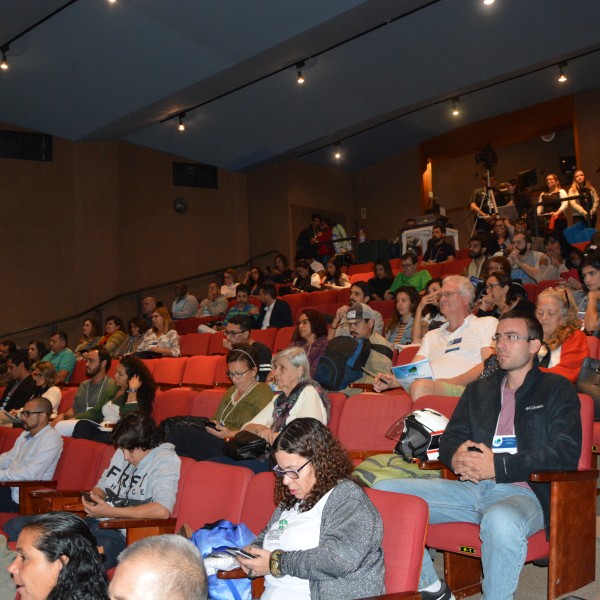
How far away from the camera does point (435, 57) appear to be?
26.9ft

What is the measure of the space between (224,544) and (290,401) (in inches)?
43.8

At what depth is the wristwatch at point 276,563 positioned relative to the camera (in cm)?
193

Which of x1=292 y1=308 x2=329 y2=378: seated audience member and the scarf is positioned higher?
x1=292 y1=308 x2=329 y2=378: seated audience member

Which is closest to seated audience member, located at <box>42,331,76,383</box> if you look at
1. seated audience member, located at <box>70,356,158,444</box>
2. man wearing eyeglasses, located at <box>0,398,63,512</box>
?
seated audience member, located at <box>70,356,158,444</box>

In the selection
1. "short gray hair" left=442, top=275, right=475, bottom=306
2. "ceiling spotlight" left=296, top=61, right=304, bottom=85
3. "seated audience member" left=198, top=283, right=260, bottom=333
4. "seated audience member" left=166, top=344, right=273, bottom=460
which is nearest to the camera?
"seated audience member" left=166, top=344, right=273, bottom=460

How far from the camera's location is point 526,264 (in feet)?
20.4

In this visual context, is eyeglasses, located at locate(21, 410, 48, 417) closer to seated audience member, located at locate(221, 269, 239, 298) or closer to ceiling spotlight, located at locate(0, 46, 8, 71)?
ceiling spotlight, located at locate(0, 46, 8, 71)

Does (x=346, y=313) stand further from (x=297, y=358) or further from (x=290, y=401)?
(x=290, y=401)

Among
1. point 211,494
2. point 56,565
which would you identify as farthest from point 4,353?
point 56,565

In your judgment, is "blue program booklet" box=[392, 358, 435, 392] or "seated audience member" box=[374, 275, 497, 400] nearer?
"seated audience member" box=[374, 275, 497, 400]

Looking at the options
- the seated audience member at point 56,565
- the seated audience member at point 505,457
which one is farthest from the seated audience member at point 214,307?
the seated audience member at point 56,565

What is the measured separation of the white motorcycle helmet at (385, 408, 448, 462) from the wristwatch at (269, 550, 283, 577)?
2.67 feet

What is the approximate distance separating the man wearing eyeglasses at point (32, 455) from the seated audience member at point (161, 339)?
2.76 meters

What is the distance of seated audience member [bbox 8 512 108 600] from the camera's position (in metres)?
1.73
